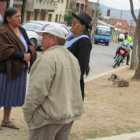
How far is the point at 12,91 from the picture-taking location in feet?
17.1

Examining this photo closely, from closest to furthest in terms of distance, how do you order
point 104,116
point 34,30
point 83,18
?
point 83,18
point 104,116
point 34,30

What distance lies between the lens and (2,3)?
29.0 metres

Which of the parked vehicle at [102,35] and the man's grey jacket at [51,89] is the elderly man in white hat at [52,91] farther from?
the parked vehicle at [102,35]

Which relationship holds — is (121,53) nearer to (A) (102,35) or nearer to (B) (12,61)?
(B) (12,61)

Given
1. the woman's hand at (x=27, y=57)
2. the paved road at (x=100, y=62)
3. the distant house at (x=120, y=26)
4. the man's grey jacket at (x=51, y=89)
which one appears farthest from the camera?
the distant house at (x=120, y=26)

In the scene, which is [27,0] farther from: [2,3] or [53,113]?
[53,113]

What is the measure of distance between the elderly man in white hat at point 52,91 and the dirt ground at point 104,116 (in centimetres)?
191

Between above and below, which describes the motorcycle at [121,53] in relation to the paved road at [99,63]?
above

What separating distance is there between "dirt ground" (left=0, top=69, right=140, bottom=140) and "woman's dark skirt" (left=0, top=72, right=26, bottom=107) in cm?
47

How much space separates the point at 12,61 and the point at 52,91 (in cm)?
194

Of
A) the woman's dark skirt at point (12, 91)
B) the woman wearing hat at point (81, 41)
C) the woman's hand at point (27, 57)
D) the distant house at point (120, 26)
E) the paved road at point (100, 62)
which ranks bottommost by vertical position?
the distant house at point (120, 26)

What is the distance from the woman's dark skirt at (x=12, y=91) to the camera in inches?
204

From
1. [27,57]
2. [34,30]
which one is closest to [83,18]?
[27,57]

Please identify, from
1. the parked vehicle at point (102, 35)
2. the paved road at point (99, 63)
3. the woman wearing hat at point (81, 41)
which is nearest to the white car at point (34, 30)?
the paved road at point (99, 63)
